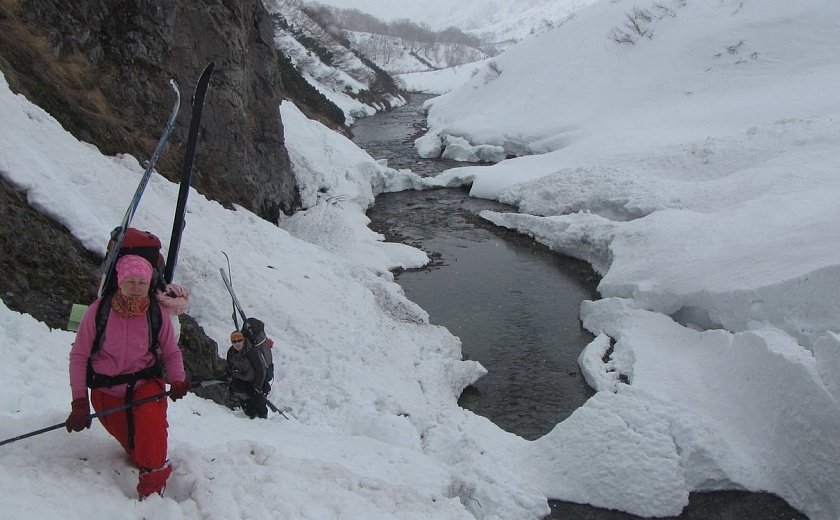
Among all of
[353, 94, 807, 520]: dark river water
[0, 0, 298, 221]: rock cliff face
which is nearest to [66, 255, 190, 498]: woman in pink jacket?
[353, 94, 807, 520]: dark river water

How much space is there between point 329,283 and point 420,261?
5220 mm

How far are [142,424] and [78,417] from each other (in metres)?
0.41

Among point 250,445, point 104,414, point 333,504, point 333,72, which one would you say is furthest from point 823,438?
point 333,72

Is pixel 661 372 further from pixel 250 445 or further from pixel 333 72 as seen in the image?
pixel 333 72

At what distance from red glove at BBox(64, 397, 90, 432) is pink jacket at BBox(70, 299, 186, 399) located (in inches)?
2.1

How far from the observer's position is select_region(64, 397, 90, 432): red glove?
142 inches

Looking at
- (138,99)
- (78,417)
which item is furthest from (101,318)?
(138,99)

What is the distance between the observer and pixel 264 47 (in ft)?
59.8

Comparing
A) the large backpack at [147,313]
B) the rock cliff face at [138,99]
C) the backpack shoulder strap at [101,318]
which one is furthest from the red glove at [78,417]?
the rock cliff face at [138,99]

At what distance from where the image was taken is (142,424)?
387cm

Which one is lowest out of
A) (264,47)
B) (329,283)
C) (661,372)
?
(661,372)

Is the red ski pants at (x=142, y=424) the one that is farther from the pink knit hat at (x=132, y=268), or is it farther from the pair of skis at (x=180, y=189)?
the pair of skis at (x=180, y=189)

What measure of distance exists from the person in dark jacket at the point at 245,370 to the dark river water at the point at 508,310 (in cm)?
456

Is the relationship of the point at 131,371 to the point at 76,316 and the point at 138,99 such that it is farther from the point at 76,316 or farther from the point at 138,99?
the point at 138,99
